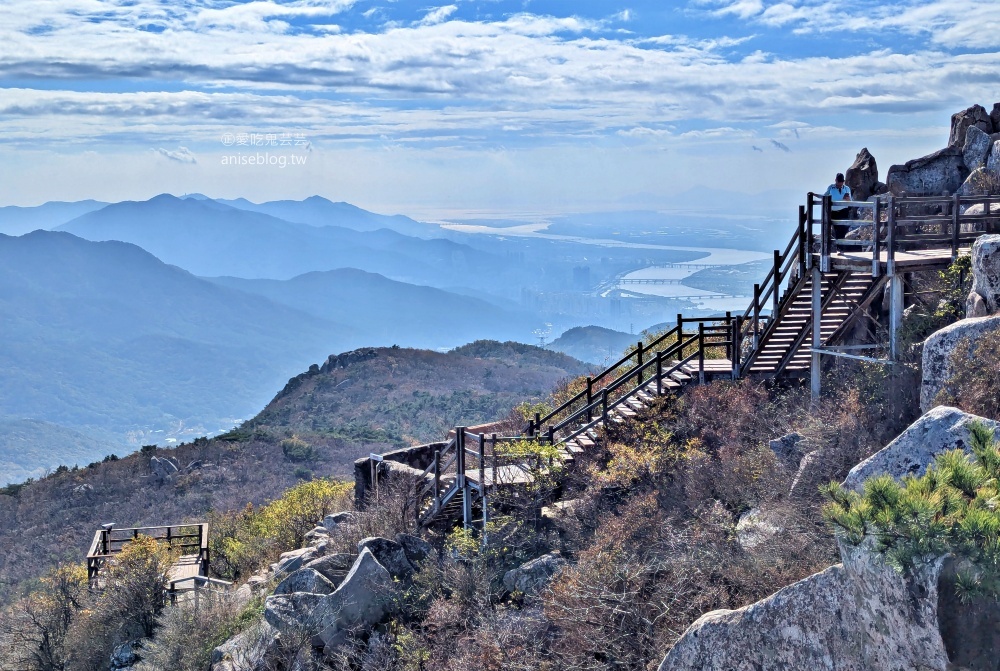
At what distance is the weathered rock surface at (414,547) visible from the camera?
61.1 feet

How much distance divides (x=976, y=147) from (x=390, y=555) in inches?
662

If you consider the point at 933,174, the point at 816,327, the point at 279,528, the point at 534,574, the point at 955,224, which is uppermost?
the point at 933,174

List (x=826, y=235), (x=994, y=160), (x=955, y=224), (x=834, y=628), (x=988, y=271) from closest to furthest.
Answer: (x=834, y=628)
(x=988, y=271)
(x=955, y=224)
(x=826, y=235)
(x=994, y=160)

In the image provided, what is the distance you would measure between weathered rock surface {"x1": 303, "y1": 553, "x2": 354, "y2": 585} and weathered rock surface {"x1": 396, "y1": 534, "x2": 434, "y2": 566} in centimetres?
112

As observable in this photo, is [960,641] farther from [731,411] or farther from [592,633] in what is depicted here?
[731,411]

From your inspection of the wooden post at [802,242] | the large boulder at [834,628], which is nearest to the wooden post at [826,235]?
the wooden post at [802,242]

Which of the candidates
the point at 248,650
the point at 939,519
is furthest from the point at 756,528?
the point at 248,650

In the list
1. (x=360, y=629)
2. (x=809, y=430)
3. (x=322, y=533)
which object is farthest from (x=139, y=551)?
(x=809, y=430)

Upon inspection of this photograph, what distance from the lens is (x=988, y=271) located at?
52.0ft

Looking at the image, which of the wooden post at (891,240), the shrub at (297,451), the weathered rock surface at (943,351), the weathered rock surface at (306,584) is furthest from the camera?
the shrub at (297,451)

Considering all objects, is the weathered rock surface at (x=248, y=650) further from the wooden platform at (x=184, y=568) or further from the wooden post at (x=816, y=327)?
the wooden post at (x=816, y=327)

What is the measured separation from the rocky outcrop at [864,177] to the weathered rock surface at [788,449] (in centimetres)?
1036

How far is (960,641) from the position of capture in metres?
7.34

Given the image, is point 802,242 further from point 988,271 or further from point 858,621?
point 858,621
